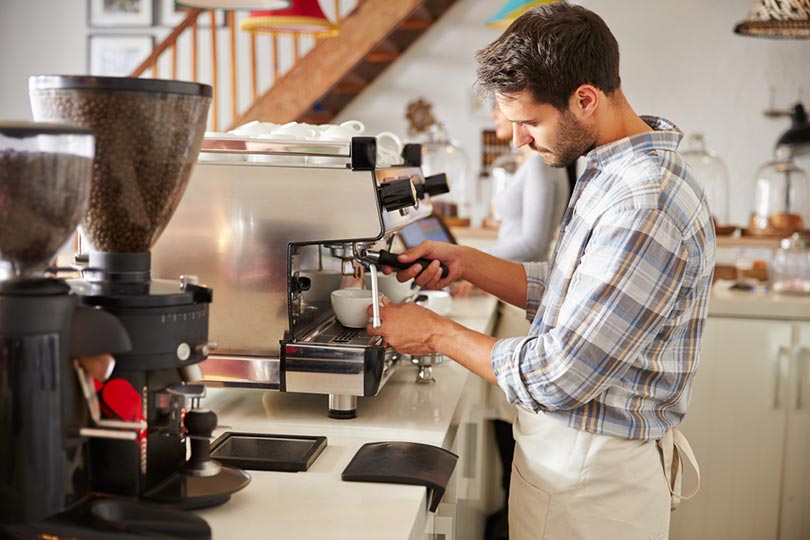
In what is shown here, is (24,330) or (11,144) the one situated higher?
(11,144)

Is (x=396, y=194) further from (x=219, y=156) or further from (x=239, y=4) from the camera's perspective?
(x=239, y=4)

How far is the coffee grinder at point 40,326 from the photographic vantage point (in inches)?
37.5

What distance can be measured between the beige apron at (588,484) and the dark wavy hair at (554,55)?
1.91ft

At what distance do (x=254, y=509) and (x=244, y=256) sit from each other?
620 mm

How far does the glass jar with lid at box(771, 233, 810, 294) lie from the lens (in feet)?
12.0

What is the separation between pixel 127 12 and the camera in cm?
729

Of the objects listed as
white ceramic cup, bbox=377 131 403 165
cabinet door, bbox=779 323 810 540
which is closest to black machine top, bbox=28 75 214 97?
white ceramic cup, bbox=377 131 403 165

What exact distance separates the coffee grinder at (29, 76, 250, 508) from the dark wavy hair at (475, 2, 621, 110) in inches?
22.1

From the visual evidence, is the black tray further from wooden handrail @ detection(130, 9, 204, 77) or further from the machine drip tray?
wooden handrail @ detection(130, 9, 204, 77)

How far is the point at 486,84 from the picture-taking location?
160 centimetres

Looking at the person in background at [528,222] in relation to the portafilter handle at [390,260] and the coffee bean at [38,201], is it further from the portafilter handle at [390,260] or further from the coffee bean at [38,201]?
the coffee bean at [38,201]

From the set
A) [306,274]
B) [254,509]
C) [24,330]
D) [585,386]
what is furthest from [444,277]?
[24,330]

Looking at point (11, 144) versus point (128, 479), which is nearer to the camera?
point (11, 144)

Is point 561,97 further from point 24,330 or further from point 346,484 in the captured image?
point 24,330
